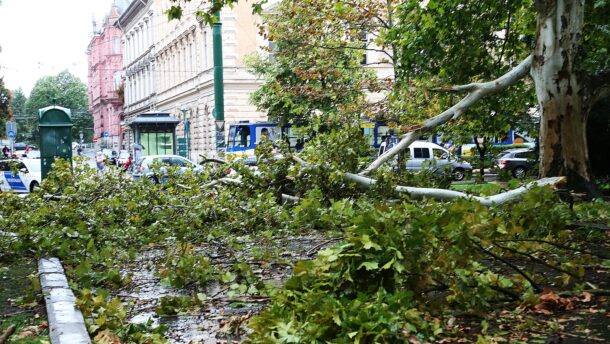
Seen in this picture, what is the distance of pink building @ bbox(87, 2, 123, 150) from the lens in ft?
311

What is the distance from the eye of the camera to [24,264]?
27.8 feet

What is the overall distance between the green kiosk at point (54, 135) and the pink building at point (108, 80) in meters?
72.9

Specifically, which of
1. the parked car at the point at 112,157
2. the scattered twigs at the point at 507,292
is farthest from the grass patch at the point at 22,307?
the parked car at the point at 112,157

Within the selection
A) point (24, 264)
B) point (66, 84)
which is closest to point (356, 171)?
point (24, 264)

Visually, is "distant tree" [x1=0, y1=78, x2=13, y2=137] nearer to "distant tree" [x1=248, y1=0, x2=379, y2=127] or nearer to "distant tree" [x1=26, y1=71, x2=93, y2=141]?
"distant tree" [x1=248, y1=0, x2=379, y2=127]

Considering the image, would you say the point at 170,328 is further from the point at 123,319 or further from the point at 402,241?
the point at 402,241

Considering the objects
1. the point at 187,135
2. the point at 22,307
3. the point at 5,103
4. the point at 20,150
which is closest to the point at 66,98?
the point at 20,150

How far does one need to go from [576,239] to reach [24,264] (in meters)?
6.19

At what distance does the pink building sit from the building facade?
14.7 meters

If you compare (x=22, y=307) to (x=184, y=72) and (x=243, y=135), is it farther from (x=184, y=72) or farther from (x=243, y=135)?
(x=184, y=72)

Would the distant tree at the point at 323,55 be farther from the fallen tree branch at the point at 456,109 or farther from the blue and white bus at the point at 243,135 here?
the fallen tree branch at the point at 456,109

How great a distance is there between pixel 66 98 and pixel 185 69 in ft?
256

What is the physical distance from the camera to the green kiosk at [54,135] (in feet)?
58.7

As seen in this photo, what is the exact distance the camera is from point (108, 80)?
9900 cm
